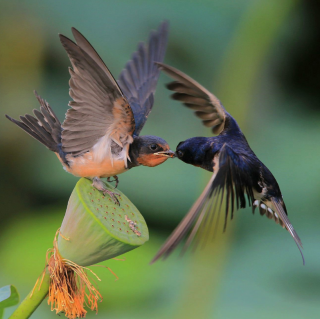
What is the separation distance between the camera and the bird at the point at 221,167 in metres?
0.87

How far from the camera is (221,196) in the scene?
0.90 meters

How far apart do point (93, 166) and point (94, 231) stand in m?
0.27

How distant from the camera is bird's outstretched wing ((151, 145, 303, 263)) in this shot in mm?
753

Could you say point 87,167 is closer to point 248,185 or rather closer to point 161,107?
point 248,185

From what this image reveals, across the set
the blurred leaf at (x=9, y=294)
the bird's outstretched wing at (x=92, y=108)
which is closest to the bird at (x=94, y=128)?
the bird's outstretched wing at (x=92, y=108)

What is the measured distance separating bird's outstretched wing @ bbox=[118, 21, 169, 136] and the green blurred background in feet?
1.19

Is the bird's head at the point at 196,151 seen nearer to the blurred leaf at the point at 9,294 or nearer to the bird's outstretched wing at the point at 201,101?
the bird's outstretched wing at the point at 201,101

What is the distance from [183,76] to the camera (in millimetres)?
1143

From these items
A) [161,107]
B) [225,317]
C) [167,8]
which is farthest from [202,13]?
[225,317]

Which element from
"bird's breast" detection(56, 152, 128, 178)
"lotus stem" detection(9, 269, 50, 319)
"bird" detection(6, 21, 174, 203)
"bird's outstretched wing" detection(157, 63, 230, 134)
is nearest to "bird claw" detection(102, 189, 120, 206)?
"bird" detection(6, 21, 174, 203)

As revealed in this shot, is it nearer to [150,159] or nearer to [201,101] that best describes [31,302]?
[150,159]

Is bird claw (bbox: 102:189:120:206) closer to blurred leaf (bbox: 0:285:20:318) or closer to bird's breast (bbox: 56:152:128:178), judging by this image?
bird's breast (bbox: 56:152:128:178)

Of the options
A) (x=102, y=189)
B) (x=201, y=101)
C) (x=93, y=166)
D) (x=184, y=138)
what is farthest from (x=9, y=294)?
(x=184, y=138)

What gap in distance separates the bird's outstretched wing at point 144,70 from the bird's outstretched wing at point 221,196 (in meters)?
0.46
